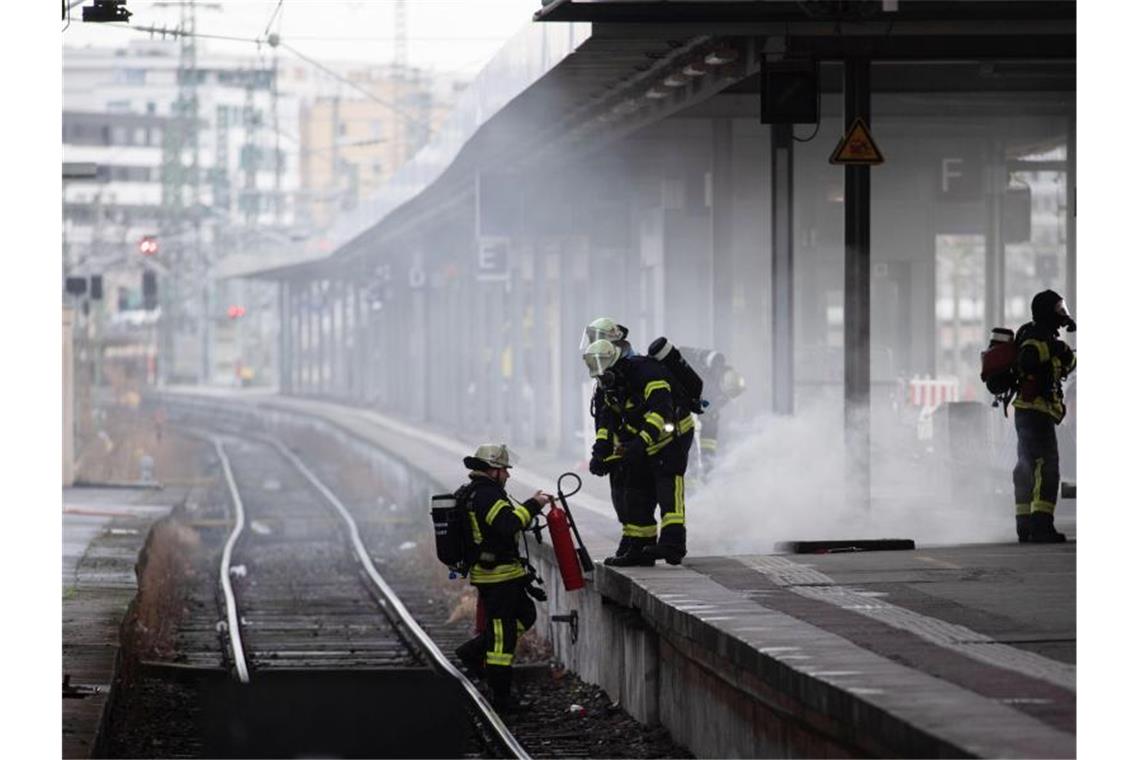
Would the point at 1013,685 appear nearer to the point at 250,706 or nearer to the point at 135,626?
the point at 250,706

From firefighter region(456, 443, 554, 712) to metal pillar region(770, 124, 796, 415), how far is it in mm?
6524

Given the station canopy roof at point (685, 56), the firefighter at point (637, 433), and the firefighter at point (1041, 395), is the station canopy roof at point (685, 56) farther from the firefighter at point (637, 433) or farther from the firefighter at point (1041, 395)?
the firefighter at point (637, 433)

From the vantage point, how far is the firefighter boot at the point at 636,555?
1423 cm

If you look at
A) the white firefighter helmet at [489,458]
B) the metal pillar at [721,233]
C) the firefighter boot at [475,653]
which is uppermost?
the metal pillar at [721,233]

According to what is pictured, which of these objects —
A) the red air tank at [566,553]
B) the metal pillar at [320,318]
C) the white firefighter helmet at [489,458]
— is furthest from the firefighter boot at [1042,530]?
the metal pillar at [320,318]

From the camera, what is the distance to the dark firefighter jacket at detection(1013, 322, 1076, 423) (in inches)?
614

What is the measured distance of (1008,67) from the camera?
23.2 m

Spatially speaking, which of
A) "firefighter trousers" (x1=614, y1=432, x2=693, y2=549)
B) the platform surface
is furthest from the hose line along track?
"firefighter trousers" (x1=614, y1=432, x2=693, y2=549)

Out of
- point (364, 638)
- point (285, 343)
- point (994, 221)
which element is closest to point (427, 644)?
point (364, 638)

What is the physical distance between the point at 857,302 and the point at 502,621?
4961 millimetres

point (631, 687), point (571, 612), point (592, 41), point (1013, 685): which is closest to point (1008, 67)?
point (592, 41)

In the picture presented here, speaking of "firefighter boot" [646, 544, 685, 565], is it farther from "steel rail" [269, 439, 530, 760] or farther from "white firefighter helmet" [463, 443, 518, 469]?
"steel rail" [269, 439, 530, 760]

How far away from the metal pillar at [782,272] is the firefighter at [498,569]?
21.4ft
